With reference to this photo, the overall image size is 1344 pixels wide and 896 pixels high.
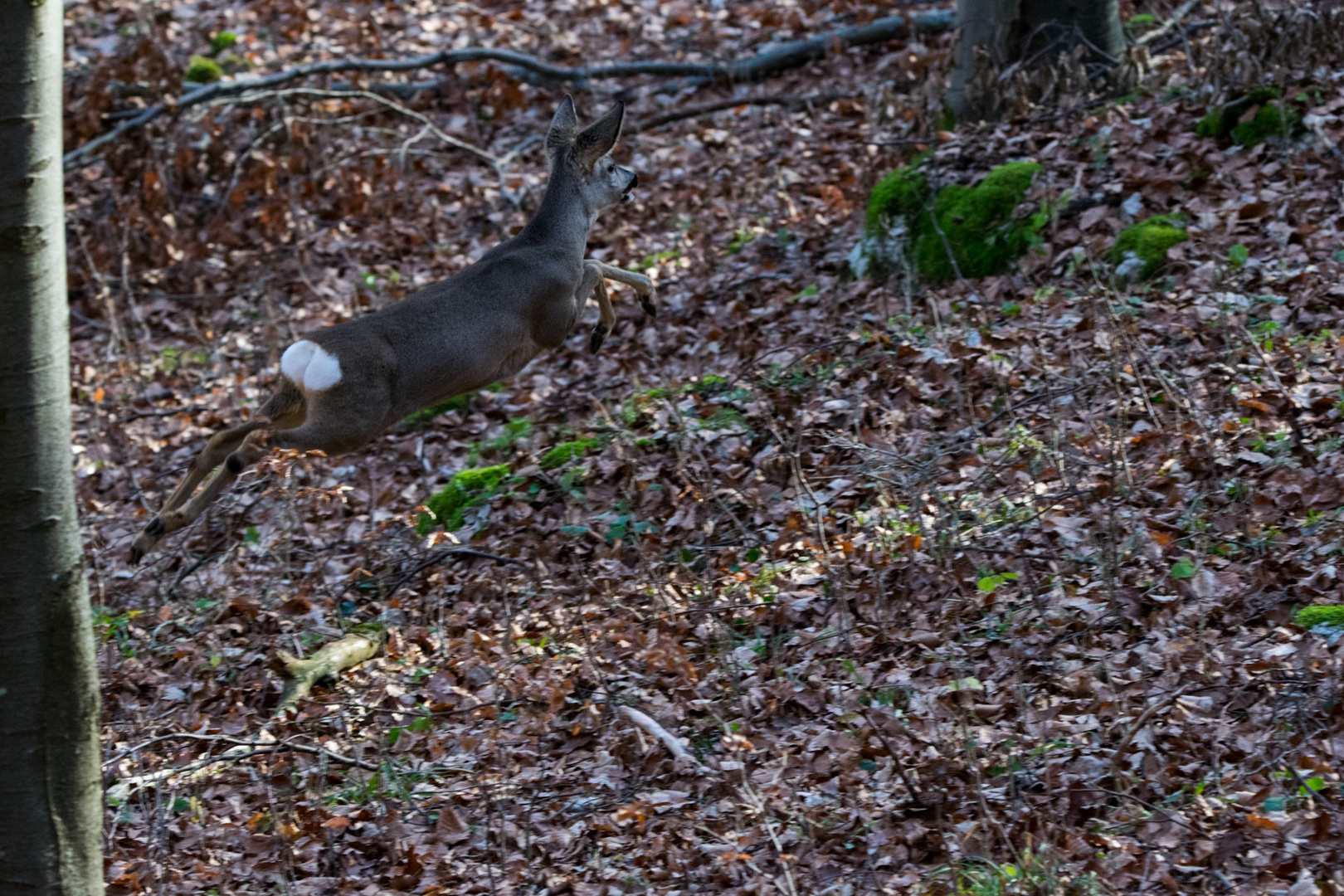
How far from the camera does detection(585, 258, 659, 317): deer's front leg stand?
7746mm

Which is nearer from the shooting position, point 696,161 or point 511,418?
point 511,418

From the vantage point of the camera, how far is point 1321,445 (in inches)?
236

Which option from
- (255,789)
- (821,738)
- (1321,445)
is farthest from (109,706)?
(1321,445)

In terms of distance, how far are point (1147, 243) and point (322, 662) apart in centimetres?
548

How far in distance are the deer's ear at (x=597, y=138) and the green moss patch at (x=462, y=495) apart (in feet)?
6.48

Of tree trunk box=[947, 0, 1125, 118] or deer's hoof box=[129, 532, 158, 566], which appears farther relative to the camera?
tree trunk box=[947, 0, 1125, 118]

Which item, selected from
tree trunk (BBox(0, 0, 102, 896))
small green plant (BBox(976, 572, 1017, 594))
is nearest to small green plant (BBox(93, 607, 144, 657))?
tree trunk (BBox(0, 0, 102, 896))

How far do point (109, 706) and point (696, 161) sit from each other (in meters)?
7.51

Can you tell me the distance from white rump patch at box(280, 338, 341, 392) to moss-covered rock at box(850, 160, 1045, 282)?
419 cm

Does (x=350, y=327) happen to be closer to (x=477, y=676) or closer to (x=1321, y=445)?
(x=477, y=676)

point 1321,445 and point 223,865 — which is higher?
point 1321,445

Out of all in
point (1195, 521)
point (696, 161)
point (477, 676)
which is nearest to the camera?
point (1195, 521)

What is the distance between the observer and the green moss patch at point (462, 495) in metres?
7.93

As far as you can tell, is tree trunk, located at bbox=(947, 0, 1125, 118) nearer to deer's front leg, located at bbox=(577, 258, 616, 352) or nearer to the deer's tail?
deer's front leg, located at bbox=(577, 258, 616, 352)
